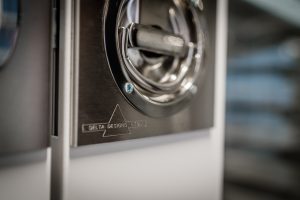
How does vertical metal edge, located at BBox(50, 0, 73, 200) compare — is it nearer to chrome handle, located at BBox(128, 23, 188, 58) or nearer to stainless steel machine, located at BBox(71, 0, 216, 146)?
stainless steel machine, located at BBox(71, 0, 216, 146)

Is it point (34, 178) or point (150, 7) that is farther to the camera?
point (150, 7)

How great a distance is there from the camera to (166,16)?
80cm

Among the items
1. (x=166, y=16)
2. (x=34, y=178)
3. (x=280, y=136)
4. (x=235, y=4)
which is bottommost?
(x=280, y=136)

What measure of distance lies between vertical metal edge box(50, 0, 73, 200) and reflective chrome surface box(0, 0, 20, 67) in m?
0.09

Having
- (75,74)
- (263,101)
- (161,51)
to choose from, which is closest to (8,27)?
(75,74)

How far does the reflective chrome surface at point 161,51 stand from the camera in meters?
0.65

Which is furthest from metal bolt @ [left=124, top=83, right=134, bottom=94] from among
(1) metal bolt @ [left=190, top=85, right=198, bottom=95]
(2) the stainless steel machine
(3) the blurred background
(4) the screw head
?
(3) the blurred background

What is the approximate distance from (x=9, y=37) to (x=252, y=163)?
1.57 meters

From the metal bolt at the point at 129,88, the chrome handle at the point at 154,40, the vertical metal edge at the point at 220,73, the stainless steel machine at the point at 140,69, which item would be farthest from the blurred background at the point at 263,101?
the metal bolt at the point at 129,88

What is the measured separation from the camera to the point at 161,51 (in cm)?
71

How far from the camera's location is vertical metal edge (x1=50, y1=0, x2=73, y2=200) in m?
0.53

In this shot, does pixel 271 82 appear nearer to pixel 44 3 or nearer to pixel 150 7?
pixel 150 7

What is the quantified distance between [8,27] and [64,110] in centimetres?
17

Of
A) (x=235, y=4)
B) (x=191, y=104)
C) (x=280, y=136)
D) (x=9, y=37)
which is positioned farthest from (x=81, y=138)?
(x=235, y=4)
